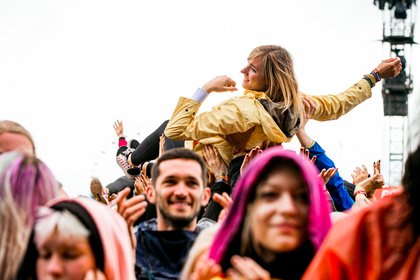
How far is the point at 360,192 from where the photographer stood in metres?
5.79

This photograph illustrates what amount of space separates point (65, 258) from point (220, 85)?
2523 mm

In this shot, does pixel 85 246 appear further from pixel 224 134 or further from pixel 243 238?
pixel 224 134

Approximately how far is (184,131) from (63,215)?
222 cm

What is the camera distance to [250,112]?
4.76 meters

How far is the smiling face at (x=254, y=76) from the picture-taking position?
197 inches

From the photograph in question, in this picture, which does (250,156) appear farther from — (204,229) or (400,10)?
(400,10)

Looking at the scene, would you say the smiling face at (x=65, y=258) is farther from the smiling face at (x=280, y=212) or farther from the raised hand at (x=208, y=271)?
the smiling face at (x=280, y=212)

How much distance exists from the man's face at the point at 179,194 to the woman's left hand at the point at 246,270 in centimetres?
132

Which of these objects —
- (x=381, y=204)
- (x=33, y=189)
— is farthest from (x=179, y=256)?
(x=381, y=204)

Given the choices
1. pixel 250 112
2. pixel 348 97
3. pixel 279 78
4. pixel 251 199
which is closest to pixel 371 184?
pixel 348 97

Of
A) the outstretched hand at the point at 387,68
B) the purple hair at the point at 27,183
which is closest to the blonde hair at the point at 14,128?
the purple hair at the point at 27,183

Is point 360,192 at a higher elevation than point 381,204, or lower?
lower

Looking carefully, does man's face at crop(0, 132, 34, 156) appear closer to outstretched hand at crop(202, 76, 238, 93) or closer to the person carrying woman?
the person carrying woman

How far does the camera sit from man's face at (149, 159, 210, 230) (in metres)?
3.84
